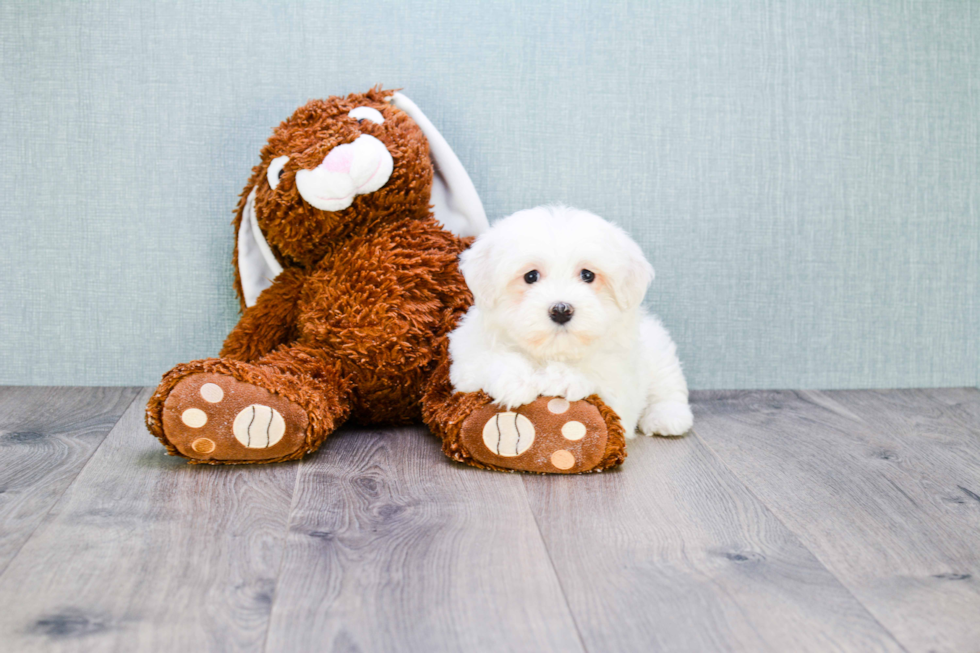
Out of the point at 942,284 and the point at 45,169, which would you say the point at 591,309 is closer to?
the point at 942,284

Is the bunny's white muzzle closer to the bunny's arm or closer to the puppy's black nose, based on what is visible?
the bunny's arm

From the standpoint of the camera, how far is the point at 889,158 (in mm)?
1812

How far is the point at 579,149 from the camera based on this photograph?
176cm

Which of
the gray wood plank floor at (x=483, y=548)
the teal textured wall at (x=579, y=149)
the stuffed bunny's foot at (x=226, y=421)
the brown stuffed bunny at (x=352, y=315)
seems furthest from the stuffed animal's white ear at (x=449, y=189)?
the stuffed bunny's foot at (x=226, y=421)

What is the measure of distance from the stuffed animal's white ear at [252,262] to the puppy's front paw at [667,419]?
2.46 ft

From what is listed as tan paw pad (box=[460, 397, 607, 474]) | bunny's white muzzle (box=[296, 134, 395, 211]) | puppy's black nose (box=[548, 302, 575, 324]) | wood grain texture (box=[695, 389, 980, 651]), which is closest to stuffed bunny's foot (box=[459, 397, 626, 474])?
tan paw pad (box=[460, 397, 607, 474])

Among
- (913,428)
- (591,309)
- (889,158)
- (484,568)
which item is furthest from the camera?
(889,158)

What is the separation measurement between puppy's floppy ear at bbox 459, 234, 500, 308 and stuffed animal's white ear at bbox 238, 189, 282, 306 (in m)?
0.47

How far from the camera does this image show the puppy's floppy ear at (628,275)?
1.28m

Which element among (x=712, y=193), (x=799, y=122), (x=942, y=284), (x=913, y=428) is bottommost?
(x=913, y=428)

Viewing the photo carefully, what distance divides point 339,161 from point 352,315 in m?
0.26

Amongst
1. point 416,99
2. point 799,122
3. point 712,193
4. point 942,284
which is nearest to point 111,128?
point 416,99

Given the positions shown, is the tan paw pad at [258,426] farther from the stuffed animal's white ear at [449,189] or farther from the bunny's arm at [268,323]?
the stuffed animal's white ear at [449,189]

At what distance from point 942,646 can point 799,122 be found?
4.12ft
